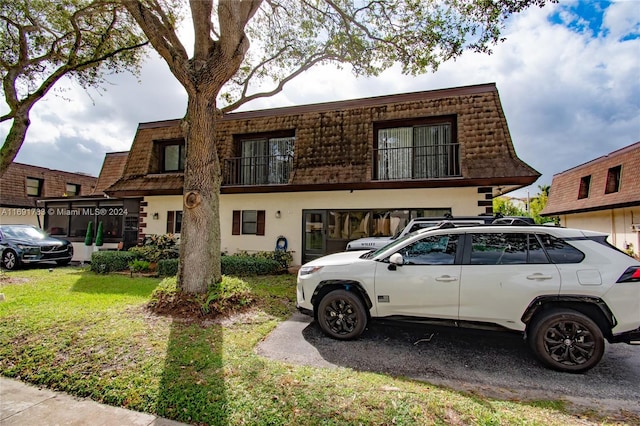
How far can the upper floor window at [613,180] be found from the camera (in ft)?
51.8

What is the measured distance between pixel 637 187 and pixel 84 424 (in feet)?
66.7

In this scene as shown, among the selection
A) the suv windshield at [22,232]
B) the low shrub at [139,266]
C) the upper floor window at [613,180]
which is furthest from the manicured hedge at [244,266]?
the upper floor window at [613,180]

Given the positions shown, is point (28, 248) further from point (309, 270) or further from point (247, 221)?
point (309, 270)

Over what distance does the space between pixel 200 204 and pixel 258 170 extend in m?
6.49

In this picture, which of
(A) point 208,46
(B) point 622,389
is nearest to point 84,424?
(B) point 622,389

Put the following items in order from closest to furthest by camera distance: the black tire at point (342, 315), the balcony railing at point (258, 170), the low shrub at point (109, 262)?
the black tire at point (342, 315) < the low shrub at point (109, 262) < the balcony railing at point (258, 170)

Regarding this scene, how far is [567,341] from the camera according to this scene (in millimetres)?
3729

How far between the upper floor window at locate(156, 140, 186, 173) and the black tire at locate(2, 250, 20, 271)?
6.00 metres

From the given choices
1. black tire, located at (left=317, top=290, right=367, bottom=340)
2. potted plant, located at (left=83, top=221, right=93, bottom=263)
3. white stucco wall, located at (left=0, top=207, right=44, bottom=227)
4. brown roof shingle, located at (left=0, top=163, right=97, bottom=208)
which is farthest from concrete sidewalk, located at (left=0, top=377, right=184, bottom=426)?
white stucco wall, located at (left=0, top=207, right=44, bottom=227)

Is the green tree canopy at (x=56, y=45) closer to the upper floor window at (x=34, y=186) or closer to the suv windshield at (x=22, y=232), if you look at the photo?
the suv windshield at (x=22, y=232)

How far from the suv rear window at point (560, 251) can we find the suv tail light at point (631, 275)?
→ 0.43m

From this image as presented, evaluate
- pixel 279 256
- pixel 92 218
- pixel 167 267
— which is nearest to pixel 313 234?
pixel 279 256

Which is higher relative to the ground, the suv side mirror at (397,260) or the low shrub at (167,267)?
the suv side mirror at (397,260)

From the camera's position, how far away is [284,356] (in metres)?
4.06
